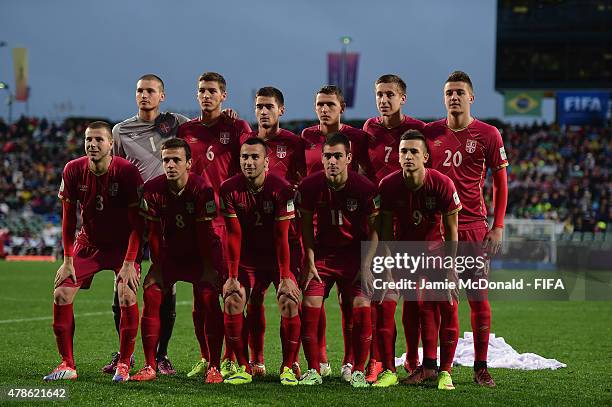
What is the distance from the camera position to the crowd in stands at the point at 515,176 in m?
28.3

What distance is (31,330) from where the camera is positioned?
1068 cm

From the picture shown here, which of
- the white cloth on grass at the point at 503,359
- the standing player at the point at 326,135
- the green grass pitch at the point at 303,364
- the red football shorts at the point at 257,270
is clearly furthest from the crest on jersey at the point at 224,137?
the white cloth on grass at the point at 503,359

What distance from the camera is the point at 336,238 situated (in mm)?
6434

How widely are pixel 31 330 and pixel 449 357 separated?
6.24 meters

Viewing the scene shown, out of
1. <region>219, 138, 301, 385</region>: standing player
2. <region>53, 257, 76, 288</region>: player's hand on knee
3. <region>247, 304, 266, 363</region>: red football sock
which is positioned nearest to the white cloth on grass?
<region>247, 304, 266, 363</region>: red football sock

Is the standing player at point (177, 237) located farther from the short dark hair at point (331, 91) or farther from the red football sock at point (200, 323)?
the short dark hair at point (331, 91)

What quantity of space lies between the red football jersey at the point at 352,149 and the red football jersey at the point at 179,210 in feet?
3.30

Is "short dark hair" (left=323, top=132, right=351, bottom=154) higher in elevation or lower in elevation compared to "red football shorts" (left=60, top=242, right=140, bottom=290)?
higher

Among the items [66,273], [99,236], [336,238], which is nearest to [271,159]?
[336,238]

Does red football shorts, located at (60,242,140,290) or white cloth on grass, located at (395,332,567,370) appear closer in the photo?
red football shorts, located at (60,242,140,290)

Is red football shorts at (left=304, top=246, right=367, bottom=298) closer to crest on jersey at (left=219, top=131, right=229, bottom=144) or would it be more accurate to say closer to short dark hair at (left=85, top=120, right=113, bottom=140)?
crest on jersey at (left=219, top=131, right=229, bottom=144)

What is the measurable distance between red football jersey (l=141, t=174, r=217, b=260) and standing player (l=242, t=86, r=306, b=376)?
22.0 inches

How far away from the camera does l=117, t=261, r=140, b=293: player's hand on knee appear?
6340mm

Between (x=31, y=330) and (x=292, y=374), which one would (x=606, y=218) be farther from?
(x=292, y=374)
